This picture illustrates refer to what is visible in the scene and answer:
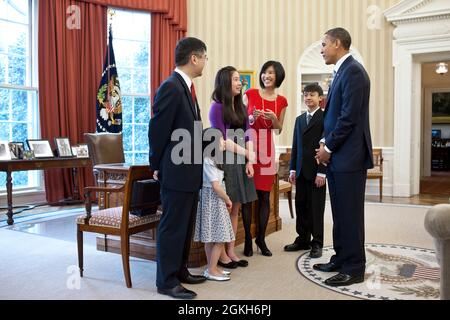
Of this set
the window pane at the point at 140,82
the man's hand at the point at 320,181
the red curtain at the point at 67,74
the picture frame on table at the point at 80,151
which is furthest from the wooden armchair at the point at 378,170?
the red curtain at the point at 67,74

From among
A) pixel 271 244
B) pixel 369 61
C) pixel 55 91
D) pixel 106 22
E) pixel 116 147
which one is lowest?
pixel 271 244

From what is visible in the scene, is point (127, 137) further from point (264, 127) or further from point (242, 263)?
point (242, 263)

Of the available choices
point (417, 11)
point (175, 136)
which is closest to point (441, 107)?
point (417, 11)

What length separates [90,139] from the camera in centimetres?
446

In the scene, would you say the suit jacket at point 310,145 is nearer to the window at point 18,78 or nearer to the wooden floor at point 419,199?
the wooden floor at point 419,199

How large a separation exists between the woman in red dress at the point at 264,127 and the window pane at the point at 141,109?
4.40 m

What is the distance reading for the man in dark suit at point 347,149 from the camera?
8.61 feet

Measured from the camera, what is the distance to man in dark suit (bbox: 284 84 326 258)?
3410mm

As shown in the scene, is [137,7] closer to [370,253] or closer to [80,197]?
[80,197]

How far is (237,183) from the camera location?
122 inches

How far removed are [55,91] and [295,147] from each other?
162 inches

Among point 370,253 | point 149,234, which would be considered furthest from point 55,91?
point 370,253

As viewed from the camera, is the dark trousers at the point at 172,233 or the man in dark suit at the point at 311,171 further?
the man in dark suit at the point at 311,171

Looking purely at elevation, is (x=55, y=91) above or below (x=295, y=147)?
above
